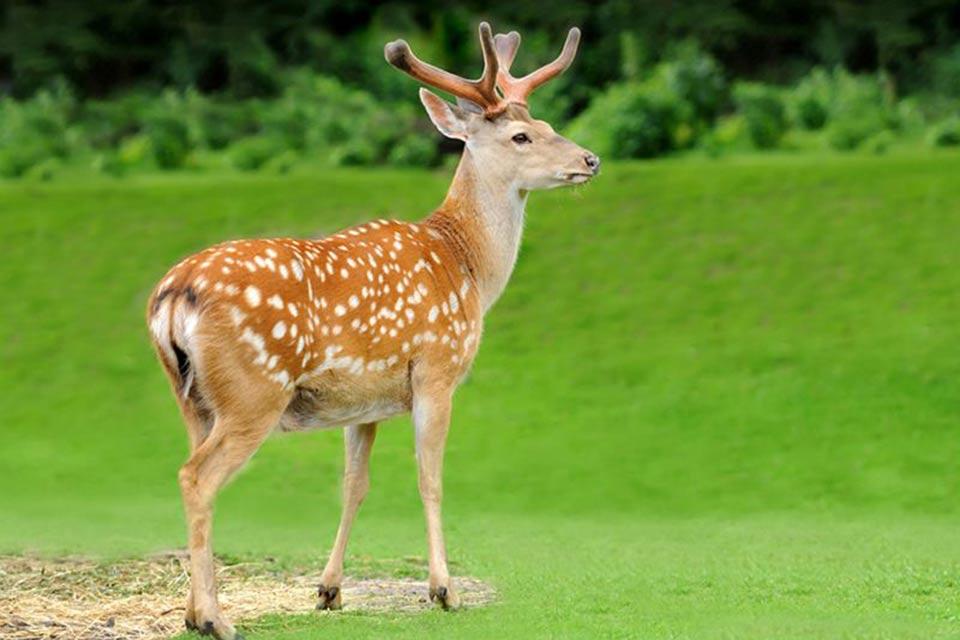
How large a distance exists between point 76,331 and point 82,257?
1.40 m

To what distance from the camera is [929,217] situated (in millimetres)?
16531

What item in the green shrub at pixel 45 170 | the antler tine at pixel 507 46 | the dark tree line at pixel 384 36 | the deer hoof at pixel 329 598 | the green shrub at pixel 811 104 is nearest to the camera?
the deer hoof at pixel 329 598

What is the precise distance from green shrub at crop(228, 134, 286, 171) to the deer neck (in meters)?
12.0

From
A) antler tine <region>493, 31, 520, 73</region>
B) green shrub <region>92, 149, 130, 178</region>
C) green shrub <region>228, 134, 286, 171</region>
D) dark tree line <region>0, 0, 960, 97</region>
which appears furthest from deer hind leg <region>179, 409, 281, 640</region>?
dark tree line <region>0, 0, 960, 97</region>

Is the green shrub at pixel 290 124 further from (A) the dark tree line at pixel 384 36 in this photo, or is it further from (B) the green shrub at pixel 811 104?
(B) the green shrub at pixel 811 104

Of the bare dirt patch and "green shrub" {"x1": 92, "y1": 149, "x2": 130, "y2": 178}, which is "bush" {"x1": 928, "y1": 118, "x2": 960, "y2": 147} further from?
the bare dirt patch

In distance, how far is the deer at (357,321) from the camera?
22.6 feet

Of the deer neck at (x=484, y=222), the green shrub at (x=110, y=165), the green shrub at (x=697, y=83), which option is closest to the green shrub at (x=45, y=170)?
the green shrub at (x=110, y=165)

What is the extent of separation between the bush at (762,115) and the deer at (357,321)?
35.5ft

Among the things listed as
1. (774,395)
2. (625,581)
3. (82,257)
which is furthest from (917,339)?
(82,257)

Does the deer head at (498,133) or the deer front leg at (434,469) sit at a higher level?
the deer head at (498,133)

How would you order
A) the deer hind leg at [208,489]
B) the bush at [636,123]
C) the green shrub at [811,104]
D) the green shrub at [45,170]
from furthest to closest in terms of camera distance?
the green shrub at [811,104] < the green shrub at [45,170] < the bush at [636,123] < the deer hind leg at [208,489]

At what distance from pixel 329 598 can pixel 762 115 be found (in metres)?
12.9

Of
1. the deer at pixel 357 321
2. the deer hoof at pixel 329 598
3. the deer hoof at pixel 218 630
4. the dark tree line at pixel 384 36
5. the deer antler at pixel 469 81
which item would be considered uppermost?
the dark tree line at pixel 384 36
